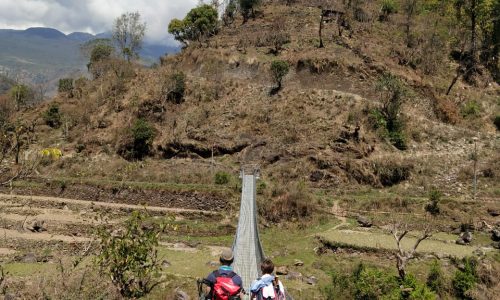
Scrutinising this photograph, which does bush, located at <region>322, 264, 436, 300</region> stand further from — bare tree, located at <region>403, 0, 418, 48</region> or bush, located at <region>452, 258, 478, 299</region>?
bare tree, located at <region>403, 0, 418, 48</region>

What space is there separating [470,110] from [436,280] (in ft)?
89.0

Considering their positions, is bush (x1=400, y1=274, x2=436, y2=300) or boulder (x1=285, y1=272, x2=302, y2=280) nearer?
bush (x1=400, y1=274, x2=436, y2=300)

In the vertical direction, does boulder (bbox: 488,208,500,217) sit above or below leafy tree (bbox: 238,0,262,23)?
below

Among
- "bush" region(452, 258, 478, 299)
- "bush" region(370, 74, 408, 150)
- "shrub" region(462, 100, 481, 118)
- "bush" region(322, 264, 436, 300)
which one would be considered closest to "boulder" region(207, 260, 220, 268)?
"bush" region(322, 264, 436, 300)

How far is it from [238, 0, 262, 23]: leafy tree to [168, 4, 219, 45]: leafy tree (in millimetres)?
3528

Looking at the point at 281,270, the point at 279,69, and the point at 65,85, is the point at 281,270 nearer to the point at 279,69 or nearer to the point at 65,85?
the point at 279,69

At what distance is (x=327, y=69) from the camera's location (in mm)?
39969

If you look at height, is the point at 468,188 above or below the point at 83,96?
below

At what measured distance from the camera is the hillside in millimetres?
24125

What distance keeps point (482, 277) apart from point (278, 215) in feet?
40.3

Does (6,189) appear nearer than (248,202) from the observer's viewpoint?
No

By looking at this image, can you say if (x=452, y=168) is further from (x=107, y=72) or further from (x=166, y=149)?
(x=107, y=72)

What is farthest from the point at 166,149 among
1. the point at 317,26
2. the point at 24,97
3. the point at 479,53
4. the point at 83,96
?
the point at 479,53

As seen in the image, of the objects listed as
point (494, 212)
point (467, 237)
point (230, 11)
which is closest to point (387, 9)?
point (230, 11)
